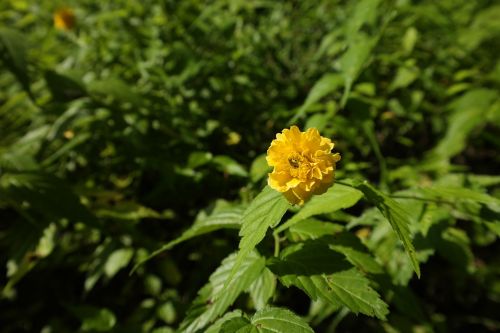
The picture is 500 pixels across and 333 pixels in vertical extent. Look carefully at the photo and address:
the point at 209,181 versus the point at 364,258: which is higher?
→ the point at 364,258

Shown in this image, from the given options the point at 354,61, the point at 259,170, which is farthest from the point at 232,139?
the point at 354,61

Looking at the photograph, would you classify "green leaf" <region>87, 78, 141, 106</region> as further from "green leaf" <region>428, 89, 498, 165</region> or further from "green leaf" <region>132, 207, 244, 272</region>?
"green leaf" <region>428, 89, 498, 165</region>

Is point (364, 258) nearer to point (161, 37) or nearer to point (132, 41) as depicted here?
point (161, 37)

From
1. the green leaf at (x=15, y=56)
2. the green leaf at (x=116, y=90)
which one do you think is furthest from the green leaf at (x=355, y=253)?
the green leaf at (x=15, y=56)

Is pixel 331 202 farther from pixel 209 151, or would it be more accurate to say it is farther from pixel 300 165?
pixel 209 151

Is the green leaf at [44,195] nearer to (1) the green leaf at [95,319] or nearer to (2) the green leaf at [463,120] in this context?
(1) the green leaf at [95,319]

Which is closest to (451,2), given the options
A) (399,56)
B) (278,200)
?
(399,56)
